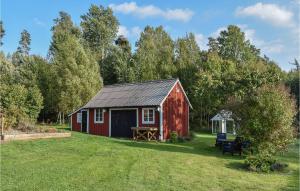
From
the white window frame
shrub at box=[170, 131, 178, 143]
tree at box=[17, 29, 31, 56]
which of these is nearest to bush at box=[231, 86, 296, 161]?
shrub at box=[170, 131, 178, 143]

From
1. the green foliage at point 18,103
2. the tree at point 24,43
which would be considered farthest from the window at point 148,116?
the tree at point 24,43

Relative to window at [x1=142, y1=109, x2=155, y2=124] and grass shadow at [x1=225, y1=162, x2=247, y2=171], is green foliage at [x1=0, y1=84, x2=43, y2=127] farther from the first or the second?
grass shadow at [x1=225, y1=162, x2=247, y2=171]

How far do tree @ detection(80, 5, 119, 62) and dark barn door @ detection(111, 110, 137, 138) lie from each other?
2688cm

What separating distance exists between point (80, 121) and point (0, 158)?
16.8m

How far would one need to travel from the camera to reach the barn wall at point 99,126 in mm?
27539

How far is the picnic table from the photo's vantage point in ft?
78.5

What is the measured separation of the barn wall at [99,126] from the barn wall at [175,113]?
5.25m

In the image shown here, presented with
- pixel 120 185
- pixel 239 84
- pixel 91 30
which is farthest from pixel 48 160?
pixel 91 30

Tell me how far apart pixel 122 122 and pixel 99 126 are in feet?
8.73

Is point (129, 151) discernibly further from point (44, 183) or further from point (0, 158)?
point (44, 183)

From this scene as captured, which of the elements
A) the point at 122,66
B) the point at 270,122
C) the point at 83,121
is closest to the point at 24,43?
the point at 122,66

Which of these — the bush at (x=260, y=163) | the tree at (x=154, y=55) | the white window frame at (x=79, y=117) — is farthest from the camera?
the tree at (x=154, y=55)

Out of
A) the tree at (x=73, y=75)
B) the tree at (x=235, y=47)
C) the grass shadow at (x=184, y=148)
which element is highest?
the tree at (x=235, y=47)

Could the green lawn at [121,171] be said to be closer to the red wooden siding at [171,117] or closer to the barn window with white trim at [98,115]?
the red wooden siding at [171,117]
